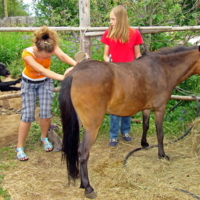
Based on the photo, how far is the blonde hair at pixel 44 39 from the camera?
124 inches

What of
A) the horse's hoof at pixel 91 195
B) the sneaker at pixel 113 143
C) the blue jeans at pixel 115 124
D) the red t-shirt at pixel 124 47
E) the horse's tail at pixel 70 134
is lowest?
the sneaker at pixel 113 143

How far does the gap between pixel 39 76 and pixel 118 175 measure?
168 cm

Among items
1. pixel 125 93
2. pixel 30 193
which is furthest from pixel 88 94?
pixel 30 193

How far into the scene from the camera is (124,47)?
3.72m

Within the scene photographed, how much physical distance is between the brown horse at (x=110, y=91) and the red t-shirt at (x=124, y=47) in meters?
0.33

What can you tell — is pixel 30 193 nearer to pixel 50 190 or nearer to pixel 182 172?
pixel 50 190

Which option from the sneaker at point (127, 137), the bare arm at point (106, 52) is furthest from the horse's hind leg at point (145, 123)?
the bare arm at point (106, 52)

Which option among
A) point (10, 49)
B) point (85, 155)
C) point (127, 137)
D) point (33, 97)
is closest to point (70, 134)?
point (85, 155)

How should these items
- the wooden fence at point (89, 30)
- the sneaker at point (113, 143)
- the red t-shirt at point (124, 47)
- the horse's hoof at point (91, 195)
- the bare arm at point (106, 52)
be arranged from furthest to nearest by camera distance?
the wooden fence at point (89, 30) → the sneaker at point (113, 143) → the bare arm at point (106, 52) → the red t-shirt at point (124, 47) → the horse's hoof at point (91, 195)

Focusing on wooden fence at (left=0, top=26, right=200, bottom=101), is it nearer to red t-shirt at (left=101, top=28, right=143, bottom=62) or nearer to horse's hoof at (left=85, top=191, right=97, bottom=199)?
red t-shirt at (left=101, top=28, right=143, bottom=62)

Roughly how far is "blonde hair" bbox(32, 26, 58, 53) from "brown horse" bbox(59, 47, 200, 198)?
0.57 metres

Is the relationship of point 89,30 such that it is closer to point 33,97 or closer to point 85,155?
point 33,97

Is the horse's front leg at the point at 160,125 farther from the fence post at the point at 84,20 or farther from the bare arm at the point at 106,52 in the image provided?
the fence post at the point at 84,20

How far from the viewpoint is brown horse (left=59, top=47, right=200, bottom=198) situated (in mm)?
2742
